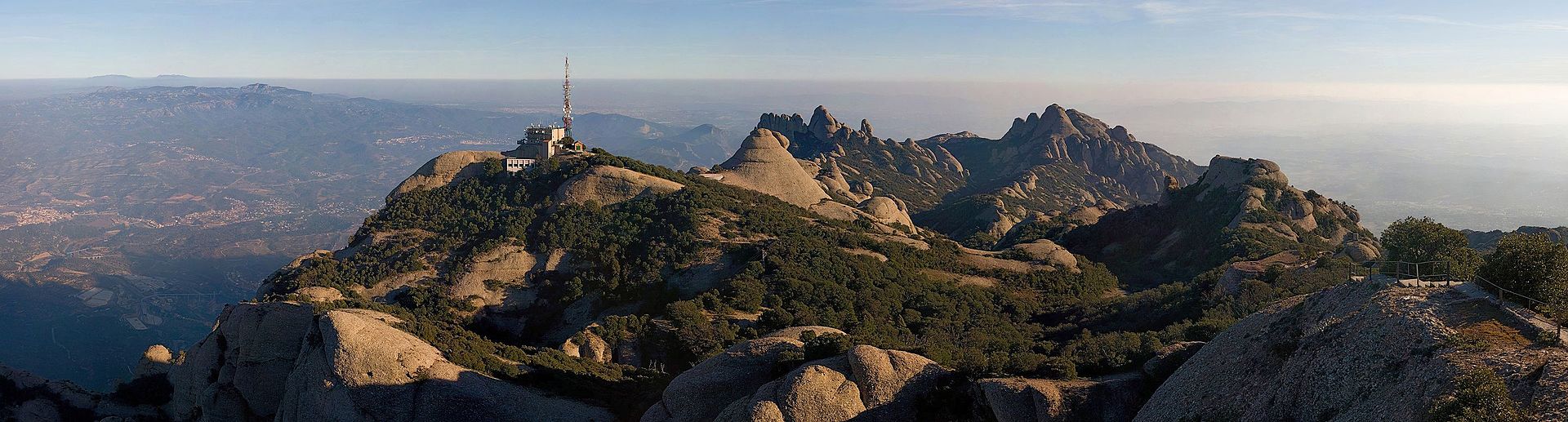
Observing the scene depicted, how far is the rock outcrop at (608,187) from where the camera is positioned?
72188 mm

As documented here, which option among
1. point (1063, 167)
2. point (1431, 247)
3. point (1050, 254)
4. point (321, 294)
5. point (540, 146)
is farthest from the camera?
point (1063, 167)

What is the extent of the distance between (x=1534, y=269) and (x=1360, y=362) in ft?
18.9

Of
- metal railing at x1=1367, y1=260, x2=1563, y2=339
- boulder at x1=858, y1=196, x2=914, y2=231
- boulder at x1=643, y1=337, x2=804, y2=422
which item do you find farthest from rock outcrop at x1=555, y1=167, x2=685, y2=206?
metal railing at x1=1367, y1=260, x2=1563, y2=339

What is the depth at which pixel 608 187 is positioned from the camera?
7425cm

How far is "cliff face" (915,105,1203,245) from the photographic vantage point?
14775cm

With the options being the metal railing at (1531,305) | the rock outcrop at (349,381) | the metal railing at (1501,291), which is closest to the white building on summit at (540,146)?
the rock outcrop at (349,381)

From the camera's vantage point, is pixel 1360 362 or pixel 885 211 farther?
pixel 885 211

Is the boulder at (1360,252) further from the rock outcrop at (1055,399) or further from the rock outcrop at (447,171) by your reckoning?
the rock outcrop at (447,171)

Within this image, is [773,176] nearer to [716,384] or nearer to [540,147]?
[540,147]

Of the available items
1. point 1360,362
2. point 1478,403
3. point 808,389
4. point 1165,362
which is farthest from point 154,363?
point 1478,403

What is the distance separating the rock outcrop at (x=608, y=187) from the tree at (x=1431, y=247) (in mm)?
56557

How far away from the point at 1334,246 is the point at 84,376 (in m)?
159

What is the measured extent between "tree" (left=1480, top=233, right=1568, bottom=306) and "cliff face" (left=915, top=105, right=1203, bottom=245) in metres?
106

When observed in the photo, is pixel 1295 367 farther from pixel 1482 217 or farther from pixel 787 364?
pixel 1482 217
